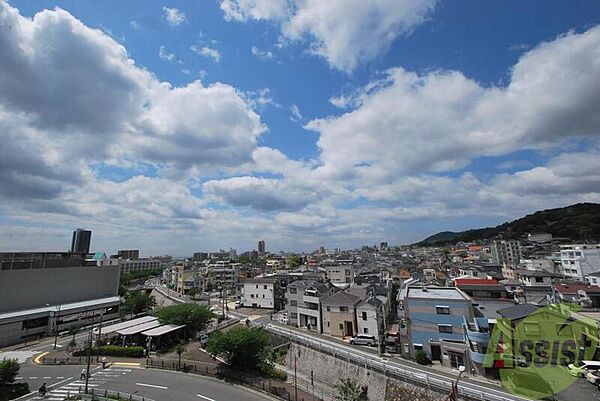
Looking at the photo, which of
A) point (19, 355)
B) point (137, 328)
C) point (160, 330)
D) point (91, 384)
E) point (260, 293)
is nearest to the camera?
point (91, 384)

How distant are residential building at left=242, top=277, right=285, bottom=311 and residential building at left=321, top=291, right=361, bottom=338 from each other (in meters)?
20.8

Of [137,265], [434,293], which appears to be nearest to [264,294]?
[434,293]

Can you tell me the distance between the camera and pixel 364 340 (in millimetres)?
37094

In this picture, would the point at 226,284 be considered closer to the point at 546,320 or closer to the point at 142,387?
the point at 142,387

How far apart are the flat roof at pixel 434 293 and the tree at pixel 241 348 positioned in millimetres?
17710

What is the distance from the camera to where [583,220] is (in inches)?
6014

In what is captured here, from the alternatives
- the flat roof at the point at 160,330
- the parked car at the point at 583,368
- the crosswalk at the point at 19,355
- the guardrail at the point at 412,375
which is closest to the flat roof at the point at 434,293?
the guardrail at the point at 412,375

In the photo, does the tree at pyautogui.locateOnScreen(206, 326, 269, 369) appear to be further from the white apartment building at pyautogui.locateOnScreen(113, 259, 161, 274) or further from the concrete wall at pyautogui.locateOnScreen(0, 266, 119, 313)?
the white apartment building at pyautogui.locateOnScreen(113, 259, 161, 274)

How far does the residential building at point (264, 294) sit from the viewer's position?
61.5m

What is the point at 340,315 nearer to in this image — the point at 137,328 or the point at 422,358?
the point at 422,358

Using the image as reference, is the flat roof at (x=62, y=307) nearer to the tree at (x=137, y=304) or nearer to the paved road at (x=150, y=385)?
the tree at (x=137, y=304)

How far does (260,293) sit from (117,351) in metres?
30.7

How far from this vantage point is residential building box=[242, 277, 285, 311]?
6153 centimetres

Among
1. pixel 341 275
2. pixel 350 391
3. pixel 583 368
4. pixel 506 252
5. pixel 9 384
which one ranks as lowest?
pixel 350 391
